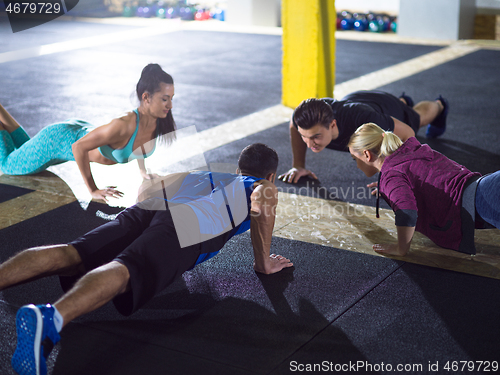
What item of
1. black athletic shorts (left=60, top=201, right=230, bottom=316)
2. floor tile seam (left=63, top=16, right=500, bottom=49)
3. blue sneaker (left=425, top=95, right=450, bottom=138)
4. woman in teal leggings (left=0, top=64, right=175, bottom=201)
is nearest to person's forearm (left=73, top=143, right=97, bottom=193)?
woman in teal leggings (left=0, top=64, right=175, bottom=201)

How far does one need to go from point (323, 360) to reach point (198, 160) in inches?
111

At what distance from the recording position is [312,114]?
358 cm

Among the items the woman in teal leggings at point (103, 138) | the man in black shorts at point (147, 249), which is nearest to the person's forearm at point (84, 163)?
the woman in teal leggings at point (103, 138)

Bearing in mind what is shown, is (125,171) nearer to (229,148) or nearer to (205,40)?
(229,148)

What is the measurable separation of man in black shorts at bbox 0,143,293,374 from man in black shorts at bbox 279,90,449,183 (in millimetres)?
835

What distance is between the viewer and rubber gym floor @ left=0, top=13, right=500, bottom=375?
7.35ft

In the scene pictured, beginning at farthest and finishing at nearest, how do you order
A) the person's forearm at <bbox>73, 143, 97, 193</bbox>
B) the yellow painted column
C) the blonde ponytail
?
1. the yellow painted column
2. the person's forearm at <bbox>73, 143, 97, 193</bbox>
3. the blonde ponytail

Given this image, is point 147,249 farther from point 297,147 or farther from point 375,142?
point 297,147

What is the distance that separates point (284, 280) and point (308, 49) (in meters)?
3.90

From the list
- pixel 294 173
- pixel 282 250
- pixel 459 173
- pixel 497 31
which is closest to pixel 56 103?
pixel 294 173

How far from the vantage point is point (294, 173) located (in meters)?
4.24

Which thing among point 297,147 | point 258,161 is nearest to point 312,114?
point 297,147

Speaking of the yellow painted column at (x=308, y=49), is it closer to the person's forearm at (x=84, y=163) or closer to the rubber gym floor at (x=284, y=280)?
the rubber gym floor at (x=284, y=280)

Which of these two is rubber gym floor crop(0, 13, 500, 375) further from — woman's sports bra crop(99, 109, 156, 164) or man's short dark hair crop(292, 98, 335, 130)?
man's short dark hair crop(292, 98, 335, 130)
